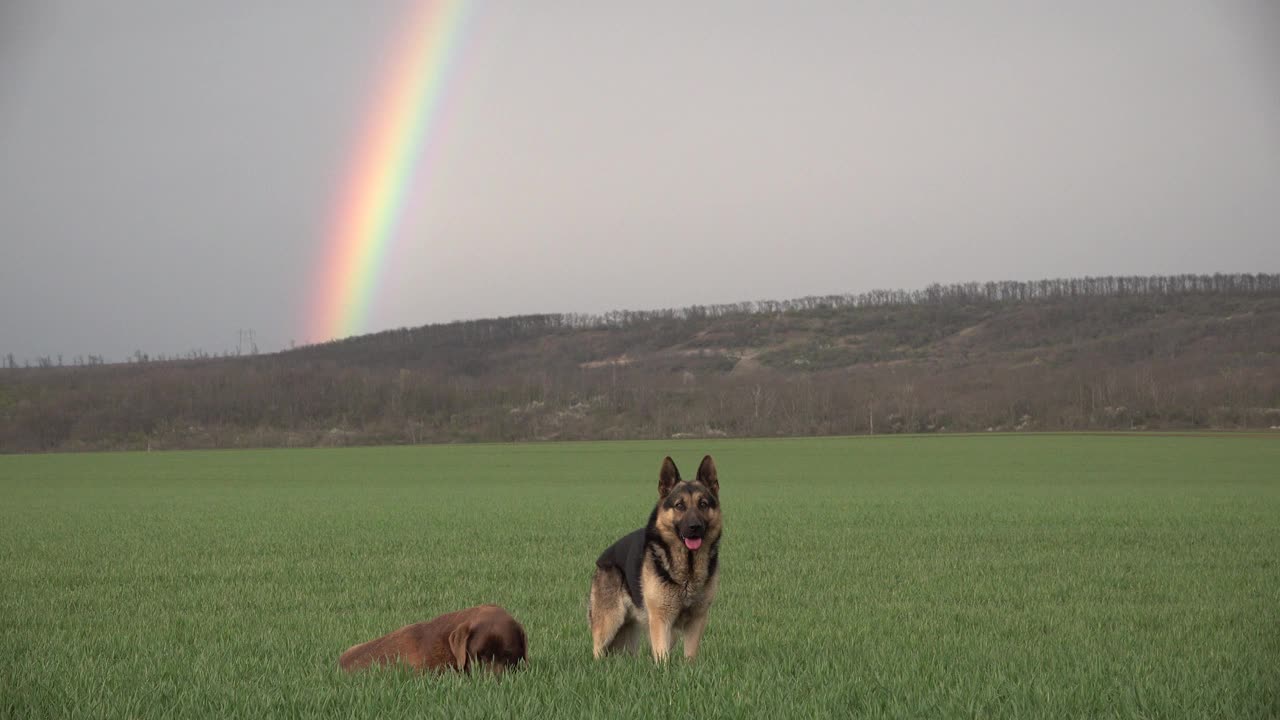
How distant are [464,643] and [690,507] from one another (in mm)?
1979

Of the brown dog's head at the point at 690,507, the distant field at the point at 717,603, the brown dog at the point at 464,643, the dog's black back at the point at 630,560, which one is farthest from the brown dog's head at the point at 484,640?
the brown dog's head at the point at 690,507

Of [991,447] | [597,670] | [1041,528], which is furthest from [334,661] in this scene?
[991,447]

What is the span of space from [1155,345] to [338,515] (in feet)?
573

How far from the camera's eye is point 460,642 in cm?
783

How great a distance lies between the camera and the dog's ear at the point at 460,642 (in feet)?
25.5

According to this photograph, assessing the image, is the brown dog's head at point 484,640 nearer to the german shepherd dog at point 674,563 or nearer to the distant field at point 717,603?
the distant field at point 717,603

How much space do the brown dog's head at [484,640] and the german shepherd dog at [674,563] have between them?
3.74ft

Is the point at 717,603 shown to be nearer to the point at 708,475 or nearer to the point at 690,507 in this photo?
the point at 708,475

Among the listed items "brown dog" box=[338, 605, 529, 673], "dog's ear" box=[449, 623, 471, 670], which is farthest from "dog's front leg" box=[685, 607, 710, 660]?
"dog's ear" box=[449, 623, 471, 670]

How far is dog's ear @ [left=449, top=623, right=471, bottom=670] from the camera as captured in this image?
25.5ft

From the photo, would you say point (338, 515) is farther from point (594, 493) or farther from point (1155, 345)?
point (1155, 345)

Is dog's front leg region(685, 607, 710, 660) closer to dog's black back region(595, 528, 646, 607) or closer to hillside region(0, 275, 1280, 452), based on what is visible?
dog's black back region(595, 528, 646, 607)

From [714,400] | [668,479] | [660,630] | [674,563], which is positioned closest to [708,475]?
[668,479]

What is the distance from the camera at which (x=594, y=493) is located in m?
43.1
